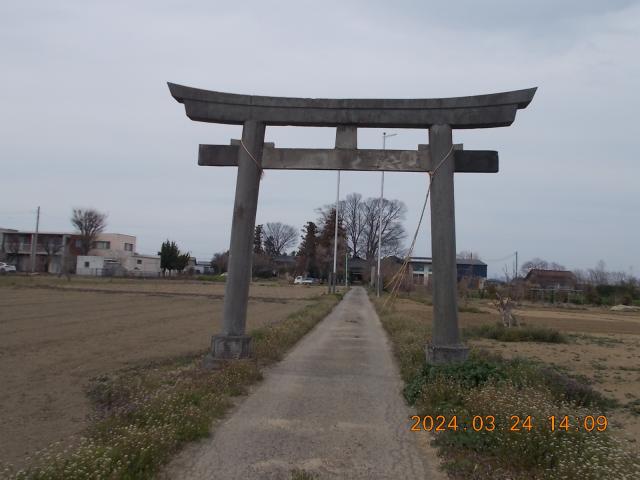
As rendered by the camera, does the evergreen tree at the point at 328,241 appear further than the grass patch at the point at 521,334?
Yes

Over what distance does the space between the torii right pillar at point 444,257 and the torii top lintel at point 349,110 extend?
381 millimetres

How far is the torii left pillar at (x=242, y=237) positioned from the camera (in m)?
9.95

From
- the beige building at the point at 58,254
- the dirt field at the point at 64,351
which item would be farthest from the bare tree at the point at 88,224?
the dirt field at the point at 64,351

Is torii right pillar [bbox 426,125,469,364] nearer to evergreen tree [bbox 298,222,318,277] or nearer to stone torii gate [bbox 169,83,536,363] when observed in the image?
stone torii gate [bbox 169,83,536,363]

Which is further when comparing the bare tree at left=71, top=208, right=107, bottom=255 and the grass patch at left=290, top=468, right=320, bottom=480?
the bare tree at left=71, top=208, right=107, bottom=255

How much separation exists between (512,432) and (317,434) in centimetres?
203

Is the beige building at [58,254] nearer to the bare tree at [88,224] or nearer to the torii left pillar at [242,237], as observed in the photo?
the bare tree at [88,224]

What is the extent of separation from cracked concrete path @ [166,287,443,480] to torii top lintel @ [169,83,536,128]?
4.58m

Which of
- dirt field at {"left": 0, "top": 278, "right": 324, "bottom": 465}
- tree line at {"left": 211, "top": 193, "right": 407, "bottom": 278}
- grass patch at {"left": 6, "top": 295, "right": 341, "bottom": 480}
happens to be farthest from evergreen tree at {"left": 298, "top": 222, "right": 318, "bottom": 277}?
grass patch at {"left": 6, "top": 295, "right": 341, "bottom": 480}

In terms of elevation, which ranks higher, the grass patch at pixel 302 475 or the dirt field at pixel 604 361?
the grass patch at pixel 302 475

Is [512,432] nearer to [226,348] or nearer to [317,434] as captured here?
[317,434]

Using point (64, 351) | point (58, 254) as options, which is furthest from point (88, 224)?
point (64, 351)

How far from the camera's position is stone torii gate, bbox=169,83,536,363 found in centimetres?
943

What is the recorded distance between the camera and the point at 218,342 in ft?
32.3
